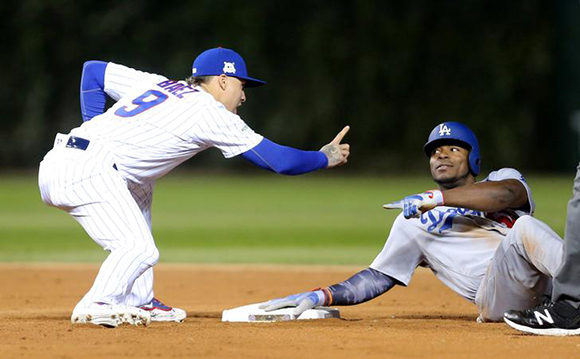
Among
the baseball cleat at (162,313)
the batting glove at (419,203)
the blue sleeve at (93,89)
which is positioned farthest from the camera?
the blue sleeve at (93,89)

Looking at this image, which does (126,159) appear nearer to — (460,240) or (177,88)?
(177,88)

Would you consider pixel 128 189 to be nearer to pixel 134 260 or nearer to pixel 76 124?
pixel 134 260

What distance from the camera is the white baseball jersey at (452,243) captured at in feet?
16.3

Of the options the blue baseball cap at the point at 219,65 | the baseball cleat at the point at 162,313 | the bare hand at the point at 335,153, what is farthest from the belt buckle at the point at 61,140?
the bare hand at the point at 335,153

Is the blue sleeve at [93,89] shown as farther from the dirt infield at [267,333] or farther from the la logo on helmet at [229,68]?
the dirt infield at [267,333]

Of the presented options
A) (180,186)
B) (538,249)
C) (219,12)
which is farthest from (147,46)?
(538,249)

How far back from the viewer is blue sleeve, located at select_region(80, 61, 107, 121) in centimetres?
531

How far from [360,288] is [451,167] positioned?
818 mm

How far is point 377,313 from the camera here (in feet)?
19.0

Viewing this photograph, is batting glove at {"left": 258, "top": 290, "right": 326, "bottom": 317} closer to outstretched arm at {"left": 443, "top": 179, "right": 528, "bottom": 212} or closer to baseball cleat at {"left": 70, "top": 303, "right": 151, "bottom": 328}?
baseball cleat at {"left": 70, "top": 303, "right": 151, "bottom": 328}

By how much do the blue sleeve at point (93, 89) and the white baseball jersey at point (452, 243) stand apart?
5.95 feet

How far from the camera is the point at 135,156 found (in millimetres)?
4820

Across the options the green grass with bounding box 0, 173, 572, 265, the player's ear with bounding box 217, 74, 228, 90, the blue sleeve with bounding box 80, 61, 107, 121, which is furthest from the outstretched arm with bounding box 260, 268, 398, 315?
the green grass with bounding box 0, 173, 572, 265

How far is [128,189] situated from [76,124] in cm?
1938
